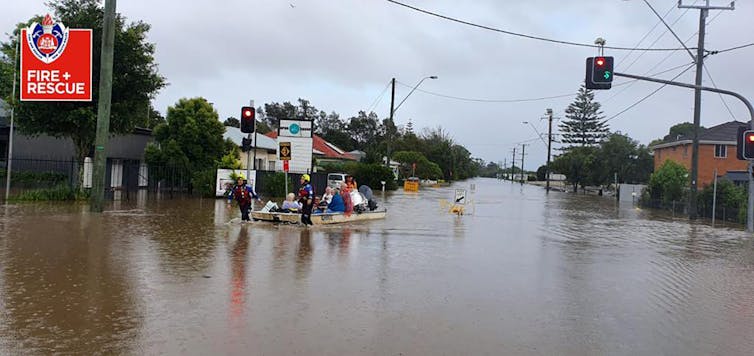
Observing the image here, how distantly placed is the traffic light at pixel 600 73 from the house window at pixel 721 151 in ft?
130

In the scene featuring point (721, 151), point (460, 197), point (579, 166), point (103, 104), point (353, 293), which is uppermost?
point (721, 151)

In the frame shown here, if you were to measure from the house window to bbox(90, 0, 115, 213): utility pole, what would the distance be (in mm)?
50310

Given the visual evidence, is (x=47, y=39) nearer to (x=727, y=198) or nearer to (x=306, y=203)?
(x=306, y=203)

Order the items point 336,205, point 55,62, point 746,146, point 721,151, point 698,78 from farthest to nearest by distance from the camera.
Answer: point 721,151
point 698,78
point 746,146
point 55,62
point 336,205

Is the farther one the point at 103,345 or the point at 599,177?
the point at 599,177

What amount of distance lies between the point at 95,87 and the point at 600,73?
58.6 ft

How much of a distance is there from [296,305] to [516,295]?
10.2 feet

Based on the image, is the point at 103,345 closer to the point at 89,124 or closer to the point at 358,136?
the point at 89,124

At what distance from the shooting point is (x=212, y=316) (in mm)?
6883

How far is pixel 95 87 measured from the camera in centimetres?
2289

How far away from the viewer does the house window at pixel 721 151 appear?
52.3 metres

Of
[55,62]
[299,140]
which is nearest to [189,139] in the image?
[299,140]

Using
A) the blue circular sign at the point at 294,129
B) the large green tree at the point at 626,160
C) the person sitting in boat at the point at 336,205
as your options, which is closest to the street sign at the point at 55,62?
the person sitting in boat at the point at 336,205

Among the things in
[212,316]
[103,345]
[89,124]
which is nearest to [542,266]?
[212,316]
